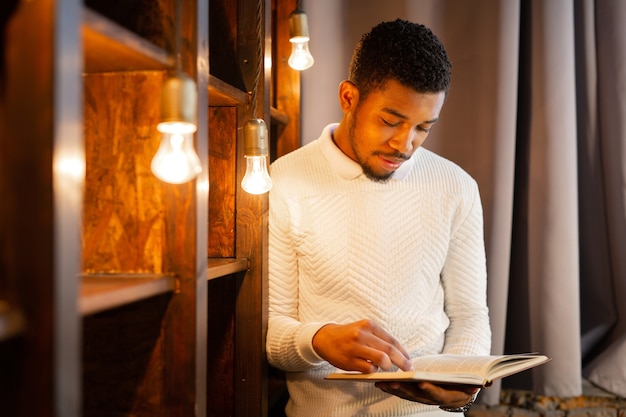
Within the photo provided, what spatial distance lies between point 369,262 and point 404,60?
1.56 ft

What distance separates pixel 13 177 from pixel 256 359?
913mm

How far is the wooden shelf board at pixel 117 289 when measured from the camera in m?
0.76

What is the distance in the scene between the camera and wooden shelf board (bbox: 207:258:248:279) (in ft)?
3.95

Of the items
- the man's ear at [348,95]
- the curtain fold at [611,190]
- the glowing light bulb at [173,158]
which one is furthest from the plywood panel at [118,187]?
the curtain fold at [611,190]

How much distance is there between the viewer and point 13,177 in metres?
0.65

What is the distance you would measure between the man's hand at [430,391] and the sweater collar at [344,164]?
519 millimetres

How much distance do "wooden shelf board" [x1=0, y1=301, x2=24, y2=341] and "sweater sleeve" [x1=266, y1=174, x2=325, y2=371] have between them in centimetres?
83

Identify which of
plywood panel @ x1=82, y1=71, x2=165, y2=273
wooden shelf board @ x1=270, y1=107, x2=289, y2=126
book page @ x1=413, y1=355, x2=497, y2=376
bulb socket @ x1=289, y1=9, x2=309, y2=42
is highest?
bulb socket @ x1=289, y1=9, x2=309, y2=42

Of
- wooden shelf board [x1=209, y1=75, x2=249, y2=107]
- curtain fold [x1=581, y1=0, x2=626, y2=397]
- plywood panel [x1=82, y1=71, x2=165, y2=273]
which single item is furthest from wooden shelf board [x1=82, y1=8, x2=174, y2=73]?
curtain fold [x1=581, y1=0, x2=626, y2=397]

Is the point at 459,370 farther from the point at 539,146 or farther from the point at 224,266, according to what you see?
the point at 539,146

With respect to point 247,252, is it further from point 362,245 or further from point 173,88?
point 173,88

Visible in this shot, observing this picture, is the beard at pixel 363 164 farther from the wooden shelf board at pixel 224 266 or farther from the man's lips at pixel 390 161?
the wooden shelf board at pixel 224 266

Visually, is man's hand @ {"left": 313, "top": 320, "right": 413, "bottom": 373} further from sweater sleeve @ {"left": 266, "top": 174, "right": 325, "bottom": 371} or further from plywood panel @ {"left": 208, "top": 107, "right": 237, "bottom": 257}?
plywood panel @ {"left": 208, "top": 107, "right": 237, "bottom": 257}

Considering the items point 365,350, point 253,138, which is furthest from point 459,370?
point 253,138
